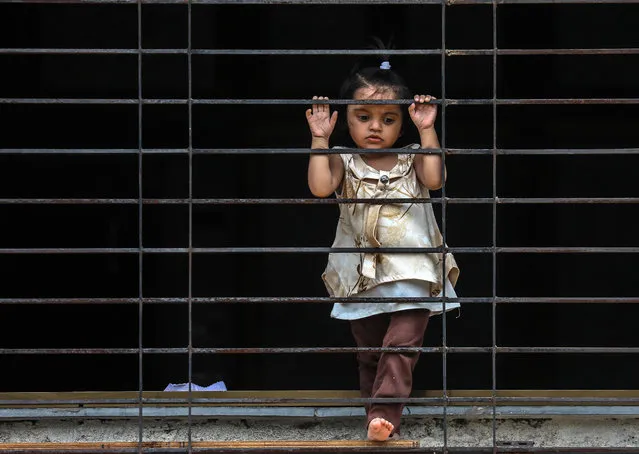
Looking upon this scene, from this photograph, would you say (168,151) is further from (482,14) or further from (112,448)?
(482,14)

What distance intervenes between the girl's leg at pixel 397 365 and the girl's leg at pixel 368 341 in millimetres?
57

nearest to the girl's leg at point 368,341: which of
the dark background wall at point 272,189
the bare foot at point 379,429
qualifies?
the bare foot at point 379,429

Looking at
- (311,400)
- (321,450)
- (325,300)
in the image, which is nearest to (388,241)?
(325,300)

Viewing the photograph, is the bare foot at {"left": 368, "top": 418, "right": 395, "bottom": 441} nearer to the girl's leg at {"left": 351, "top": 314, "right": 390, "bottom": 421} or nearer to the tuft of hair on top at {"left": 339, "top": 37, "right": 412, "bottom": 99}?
the girl's leg at {"left": 351, "top": 314, "right": 390, "bottom": 421}

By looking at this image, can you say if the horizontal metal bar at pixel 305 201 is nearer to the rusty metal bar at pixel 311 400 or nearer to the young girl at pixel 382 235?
the young girl at pixel 382 235

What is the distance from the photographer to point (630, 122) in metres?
6.29

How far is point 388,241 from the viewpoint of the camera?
3973 mm

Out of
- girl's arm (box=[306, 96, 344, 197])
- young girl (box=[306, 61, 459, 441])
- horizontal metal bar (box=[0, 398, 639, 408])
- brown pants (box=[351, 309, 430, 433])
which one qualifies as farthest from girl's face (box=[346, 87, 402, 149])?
horizontal metal bar (box=[0, 398, 639, 408])

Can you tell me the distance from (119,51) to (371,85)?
89cm

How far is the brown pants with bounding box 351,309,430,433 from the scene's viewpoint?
12.6ft

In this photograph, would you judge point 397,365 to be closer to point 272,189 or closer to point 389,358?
point 389,358

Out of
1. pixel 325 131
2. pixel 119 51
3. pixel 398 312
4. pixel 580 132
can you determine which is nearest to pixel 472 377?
pixel 580 132

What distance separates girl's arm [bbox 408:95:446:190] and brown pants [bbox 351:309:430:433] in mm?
427

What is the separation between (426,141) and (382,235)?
0.37m
